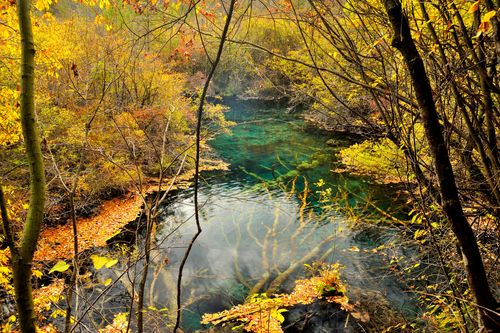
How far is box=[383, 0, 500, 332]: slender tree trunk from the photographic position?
4.53 feet

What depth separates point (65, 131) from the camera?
460 inches

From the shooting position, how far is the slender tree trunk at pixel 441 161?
4.53ft

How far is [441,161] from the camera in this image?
1.48 metres

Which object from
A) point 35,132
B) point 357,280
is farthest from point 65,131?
point 35,132

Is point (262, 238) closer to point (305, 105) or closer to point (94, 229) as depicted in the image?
point (305, 105)

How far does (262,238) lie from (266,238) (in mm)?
130

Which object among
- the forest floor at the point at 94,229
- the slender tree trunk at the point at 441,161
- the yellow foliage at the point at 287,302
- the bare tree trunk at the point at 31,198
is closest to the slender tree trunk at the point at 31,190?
the bare tree trunk at the point at 31,198

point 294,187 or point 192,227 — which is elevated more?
point 294,187

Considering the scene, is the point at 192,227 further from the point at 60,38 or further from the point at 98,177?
the point at 60,38

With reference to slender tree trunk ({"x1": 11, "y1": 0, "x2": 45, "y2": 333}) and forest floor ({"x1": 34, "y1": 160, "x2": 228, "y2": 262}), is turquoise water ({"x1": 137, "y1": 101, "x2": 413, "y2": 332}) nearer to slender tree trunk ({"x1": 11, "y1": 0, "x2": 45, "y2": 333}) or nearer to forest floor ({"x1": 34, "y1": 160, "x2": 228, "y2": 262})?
forest floor ({"x1": 34, "y1": 160, "x2": 228, "y2": 262})

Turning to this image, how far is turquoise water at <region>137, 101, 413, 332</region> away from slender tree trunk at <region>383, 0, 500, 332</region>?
257cm

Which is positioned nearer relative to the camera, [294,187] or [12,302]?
[12,302]

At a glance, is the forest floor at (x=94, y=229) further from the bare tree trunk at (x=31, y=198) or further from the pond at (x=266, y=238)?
the bare tree trunk at (x=31, y=198)

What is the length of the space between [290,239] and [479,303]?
8557mm
